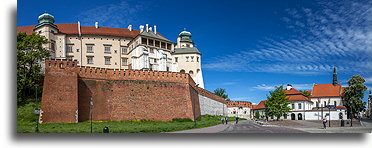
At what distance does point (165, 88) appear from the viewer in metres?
18.0

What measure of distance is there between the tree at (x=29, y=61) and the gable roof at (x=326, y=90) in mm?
9536

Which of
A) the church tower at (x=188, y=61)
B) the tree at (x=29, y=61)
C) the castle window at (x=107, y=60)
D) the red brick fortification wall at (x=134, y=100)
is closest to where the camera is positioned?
the tree at (x=29, y=61)

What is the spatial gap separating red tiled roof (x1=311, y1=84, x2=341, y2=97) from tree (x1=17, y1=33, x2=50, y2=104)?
9.54 meters

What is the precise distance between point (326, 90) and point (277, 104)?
2.30 m

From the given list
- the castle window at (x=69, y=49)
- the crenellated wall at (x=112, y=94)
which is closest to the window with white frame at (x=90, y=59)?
the castle window at (x=69, y=49)

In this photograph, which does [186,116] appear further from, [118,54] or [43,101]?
[118,54]

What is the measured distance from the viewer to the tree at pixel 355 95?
9141 mm

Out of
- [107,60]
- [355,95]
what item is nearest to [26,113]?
[355,95]

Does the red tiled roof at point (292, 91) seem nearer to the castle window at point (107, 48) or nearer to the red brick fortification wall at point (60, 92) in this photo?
the red brick fortification wall at point (60, 92)

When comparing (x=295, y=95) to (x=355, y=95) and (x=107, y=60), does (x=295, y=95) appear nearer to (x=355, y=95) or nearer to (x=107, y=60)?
(x=355, y=95)

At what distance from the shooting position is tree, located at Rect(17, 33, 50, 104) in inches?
531

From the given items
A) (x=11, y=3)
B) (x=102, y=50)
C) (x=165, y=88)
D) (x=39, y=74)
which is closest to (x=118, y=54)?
(x=102, y=50)

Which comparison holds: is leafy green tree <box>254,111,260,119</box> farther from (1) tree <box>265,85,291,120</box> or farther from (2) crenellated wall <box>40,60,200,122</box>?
(2) crenellated wall <box>40,60,200,122</box>

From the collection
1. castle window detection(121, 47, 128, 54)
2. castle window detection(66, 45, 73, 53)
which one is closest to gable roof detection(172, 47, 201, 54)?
castle window detection(121, 47, 128, 54)
